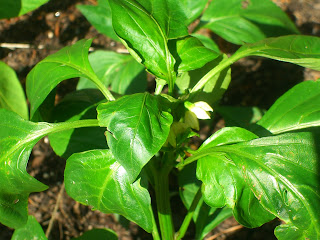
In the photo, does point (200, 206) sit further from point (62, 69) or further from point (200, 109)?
point (62, 69)

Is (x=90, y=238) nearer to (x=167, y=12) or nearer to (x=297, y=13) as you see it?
(x=167, y=12)

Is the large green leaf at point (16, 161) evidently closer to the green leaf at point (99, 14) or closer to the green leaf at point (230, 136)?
the green leaf at point (230, 136)

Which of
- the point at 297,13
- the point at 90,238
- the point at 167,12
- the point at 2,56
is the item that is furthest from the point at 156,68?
the point at 297,13

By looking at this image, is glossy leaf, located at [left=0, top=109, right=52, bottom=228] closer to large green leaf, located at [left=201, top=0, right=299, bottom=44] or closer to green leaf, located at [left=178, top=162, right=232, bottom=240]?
green leaf, located at [left=178, top=162, right=232, bottom=240]

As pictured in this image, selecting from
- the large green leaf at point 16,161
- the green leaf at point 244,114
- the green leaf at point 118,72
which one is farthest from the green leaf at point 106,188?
the green leaf at point 244,114

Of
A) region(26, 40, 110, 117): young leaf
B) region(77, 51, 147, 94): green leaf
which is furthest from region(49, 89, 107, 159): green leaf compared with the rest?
region(77, 51, 147, 94): green leaf

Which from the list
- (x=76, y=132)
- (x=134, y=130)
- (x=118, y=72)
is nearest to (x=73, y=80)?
(x=118, y=72)

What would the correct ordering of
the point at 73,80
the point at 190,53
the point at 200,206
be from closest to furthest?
the point at 190,53 → the point at 200,206 → the point at 73,80
